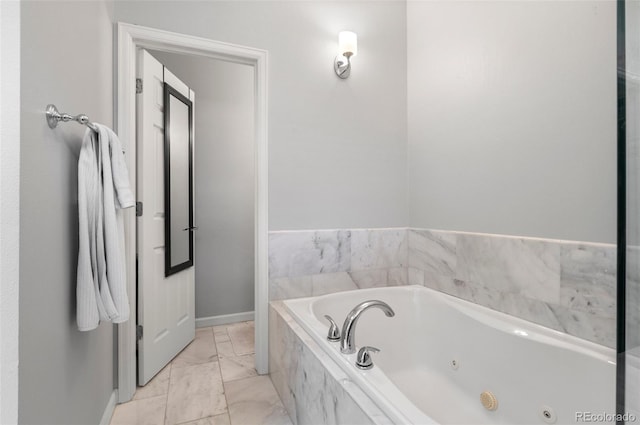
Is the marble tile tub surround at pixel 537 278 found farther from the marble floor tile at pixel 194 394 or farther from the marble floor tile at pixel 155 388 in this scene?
the marble floor tile at pixel 155 388

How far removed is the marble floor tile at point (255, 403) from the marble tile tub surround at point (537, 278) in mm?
1201

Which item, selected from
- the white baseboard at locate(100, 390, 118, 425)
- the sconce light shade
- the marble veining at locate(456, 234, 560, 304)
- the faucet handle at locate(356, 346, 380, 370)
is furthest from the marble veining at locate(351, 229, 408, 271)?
the white baseboard at locate(100, 390, 118, 425)

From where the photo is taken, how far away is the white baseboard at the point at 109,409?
4.66ft

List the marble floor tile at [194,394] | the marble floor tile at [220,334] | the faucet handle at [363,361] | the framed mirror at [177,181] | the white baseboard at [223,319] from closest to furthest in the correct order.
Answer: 1. the faucet handle at [363,361]
2. the marble floor tile at [194,394]
3. the framed mirror at [177,181]
4. the marble floor tile at [220,334]
5. the white baseboard at [223,319]

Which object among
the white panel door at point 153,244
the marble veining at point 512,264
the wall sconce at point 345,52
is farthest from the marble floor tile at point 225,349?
the wall sconce at point 345,52

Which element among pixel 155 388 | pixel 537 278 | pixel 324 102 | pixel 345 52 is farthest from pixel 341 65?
pixel 155 388

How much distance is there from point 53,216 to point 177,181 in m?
1.35

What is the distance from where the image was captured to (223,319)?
112 inches

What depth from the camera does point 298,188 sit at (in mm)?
1979

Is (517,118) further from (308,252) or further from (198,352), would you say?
(198,352)

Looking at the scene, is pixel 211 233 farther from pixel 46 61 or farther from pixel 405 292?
pixel 46 61

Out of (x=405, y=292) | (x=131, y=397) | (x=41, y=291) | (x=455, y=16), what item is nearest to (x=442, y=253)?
(x=405, y=292)

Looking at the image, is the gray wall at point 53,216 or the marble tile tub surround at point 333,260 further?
the marble tile tub surround at point 333,260

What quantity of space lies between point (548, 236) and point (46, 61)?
196cm
